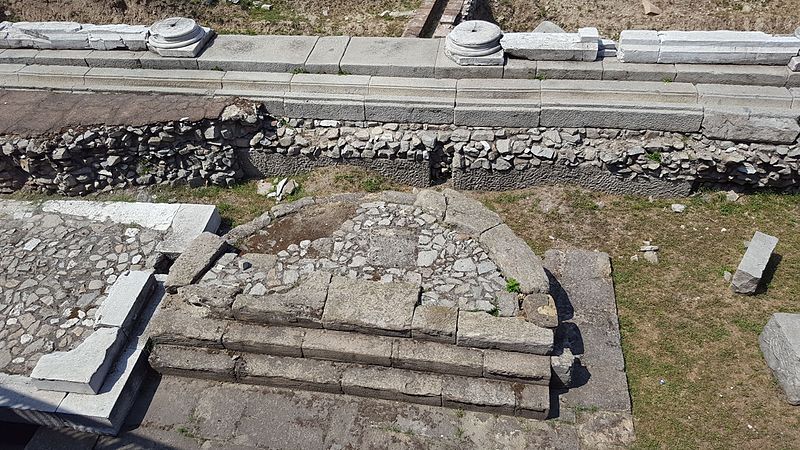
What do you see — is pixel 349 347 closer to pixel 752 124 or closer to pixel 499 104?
pixel 499 104

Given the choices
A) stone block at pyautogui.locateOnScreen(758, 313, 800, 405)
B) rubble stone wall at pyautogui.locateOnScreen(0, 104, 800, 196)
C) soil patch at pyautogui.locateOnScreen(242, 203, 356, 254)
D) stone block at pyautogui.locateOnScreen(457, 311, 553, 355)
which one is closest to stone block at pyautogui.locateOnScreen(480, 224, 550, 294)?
stone block at pyautogui.locateOnScreen(457, 311, 553, 355)

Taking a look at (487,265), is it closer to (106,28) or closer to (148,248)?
(148,248)

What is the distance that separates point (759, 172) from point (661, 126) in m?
1.30

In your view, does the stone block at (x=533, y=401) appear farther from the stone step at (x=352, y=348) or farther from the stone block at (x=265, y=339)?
the stone block at (x=265, y=339)

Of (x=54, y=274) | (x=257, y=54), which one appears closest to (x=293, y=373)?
(x=54, y=274)

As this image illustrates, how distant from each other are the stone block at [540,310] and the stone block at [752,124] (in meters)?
3.40

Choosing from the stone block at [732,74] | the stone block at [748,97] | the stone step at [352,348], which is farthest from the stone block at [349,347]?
the stone block at [732,74]

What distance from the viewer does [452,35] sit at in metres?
7.77

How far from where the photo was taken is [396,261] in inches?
234

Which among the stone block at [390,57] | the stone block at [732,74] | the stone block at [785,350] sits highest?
the stone block at [390,57]

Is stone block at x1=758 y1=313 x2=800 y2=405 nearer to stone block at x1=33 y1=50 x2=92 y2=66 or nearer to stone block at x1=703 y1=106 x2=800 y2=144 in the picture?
stone block at x1=703 y1=106 x2=800 y2=144

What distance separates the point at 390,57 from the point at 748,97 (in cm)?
439

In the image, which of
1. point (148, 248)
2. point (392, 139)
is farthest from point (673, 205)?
point (148, 248)

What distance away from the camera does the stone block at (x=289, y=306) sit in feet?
17.7
